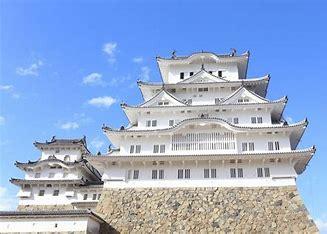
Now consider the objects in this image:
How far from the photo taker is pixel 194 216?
24.1 m

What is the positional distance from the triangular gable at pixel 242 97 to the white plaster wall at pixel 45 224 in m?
14.7

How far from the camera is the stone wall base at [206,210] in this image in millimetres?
23191

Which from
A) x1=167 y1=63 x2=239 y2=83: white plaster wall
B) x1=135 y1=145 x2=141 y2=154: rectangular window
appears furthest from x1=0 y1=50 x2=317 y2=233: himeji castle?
x1=167 y1=63 x2=239 y2=83: white plaster wall

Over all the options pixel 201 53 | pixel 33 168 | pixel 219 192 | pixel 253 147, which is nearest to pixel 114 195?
pixel 219 192

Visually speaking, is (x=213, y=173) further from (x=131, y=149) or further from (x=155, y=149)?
(x=131, y=149)

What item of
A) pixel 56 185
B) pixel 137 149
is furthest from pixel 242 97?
pixel 56 185

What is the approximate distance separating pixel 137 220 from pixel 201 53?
17.1 meters

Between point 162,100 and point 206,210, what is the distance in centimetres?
1022

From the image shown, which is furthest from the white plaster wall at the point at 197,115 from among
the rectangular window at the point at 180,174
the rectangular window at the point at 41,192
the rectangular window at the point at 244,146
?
the rectangular window at the point at 41,192

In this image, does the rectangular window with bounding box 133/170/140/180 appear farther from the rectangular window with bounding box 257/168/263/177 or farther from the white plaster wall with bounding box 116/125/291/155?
the rectangular window with bounding box 257/168/263/177

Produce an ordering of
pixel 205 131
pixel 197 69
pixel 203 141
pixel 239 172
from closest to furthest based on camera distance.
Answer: pixel 239 172 → pixel 203 141 → pixel 205 131 → pixel 197 69

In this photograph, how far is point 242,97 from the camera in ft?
95.0

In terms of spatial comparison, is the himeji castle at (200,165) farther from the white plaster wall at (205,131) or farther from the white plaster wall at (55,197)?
the white plaster wall at (55,197)

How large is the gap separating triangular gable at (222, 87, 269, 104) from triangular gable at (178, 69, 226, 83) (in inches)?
96.7
